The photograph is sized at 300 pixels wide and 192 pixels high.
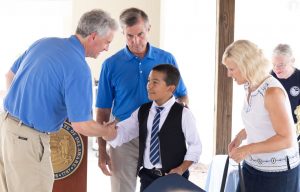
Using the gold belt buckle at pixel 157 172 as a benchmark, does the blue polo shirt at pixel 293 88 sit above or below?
above

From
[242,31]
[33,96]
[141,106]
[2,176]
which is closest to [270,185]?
[141,106]

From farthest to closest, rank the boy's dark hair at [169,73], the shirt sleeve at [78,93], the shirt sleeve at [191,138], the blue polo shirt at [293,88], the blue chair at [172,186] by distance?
the blue polo shirt at [293,88] < the boy's dark hair at [169,73] < the shirt sleeve at [191,138] < the shirt sleeve at [78,93] < the blue chair at [172,186]

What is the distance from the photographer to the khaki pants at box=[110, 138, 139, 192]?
8.29 ft

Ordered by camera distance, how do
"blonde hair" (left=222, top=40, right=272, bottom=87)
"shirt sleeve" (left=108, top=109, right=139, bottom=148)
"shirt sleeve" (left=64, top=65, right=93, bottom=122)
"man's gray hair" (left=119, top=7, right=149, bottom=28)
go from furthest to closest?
"man's gray hair" (left=119, top=7, right=149, bottom=28) → "shirt sleeve" (left=108, top=109, right=139, bottom=148) → "shirt sleeve" (left=64, top=65, right=93, bottom=122) → "blonde hair" (left=222, top=40, right=272, bottom=87)

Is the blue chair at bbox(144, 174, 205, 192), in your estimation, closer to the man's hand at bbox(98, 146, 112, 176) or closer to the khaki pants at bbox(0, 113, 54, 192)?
the khaki pants at bbox(0, 113, 54, 192)

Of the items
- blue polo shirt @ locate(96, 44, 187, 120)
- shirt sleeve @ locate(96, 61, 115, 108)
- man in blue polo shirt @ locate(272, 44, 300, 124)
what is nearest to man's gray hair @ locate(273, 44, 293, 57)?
man in blue polo shirt @ locate(272, 44, 300, 124)

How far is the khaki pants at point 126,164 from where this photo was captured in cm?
253

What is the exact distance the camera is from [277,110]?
1.85m

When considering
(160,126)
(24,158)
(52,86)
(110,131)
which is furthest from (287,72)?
(24,158)

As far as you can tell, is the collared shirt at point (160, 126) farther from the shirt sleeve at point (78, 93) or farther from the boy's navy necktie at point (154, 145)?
the shirt sleeve at point (78, 93)

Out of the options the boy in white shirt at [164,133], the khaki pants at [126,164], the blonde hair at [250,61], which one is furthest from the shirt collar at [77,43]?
the blonde hair at [250,61]

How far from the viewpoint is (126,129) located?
2.38 metres

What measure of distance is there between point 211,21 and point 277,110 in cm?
352

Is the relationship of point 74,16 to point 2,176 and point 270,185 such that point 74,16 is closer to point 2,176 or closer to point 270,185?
point 2,176
